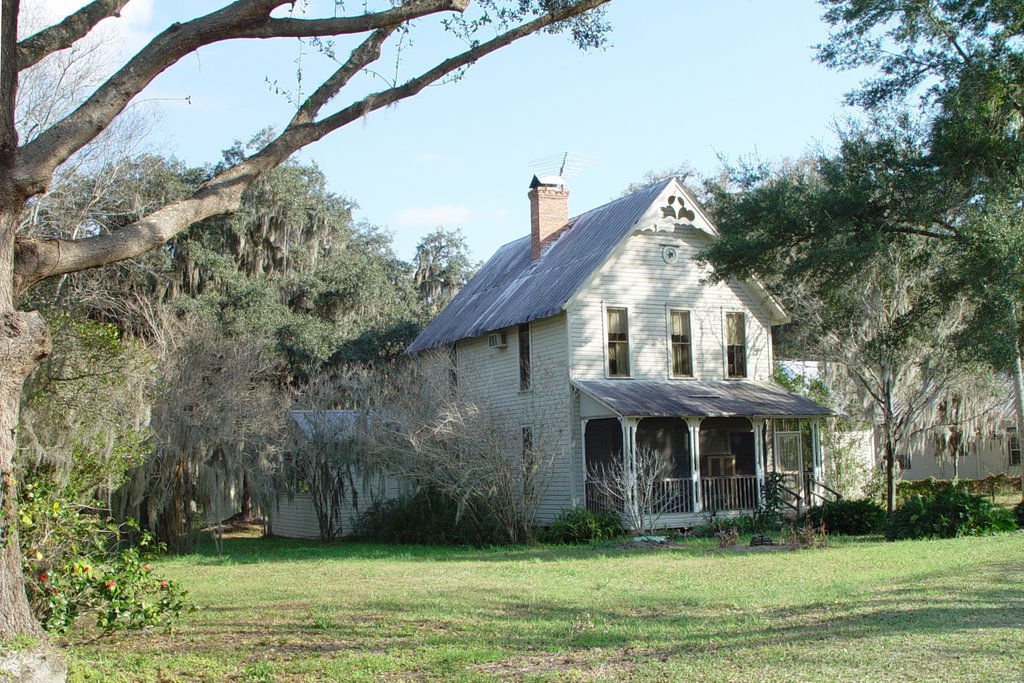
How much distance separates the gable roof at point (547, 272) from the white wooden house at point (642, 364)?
0.21 ft

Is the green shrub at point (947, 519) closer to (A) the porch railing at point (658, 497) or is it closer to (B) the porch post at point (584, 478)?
(A) the porch railing at point (658, 497)

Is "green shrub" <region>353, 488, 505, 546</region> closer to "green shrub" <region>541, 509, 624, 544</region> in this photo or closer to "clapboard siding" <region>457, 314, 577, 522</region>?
"green shrub" <region>541, 509, 624, 544</region>

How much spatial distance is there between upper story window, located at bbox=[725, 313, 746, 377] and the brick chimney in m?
5.29

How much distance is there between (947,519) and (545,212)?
13.5m

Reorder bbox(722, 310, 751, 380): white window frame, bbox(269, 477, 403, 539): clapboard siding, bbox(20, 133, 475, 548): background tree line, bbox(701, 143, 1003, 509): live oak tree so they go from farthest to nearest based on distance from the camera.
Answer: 1. bbox(722, 310, 751, 380): white window frame
2. bbox(269, 477, 403, 539): clapboard siding
3. bbox(701, 143, 1003, 509): live oak tree
4. bbox(20, 133, 475, 548): background tree line

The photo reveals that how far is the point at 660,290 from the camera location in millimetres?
23969

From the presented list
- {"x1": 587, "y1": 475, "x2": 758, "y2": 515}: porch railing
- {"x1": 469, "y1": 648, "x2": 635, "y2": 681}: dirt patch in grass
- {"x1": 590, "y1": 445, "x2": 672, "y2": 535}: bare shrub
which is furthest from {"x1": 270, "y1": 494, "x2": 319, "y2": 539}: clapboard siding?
{"x1": 469, "y1": 648, "x2": 635, "y2": 681}: dirt patch in grass

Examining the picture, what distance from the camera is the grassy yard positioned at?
755cm

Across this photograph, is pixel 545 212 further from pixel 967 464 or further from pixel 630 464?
pixel 967 464

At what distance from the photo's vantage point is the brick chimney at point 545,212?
26625 mm

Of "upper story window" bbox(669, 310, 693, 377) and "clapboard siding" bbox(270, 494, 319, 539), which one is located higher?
"upper story window" bbox(669, 310, 693, 377)

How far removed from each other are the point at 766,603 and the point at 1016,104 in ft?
36.8

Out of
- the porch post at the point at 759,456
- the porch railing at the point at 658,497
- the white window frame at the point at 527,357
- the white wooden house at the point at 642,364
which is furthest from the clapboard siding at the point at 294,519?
the porch post at the point at 759,456

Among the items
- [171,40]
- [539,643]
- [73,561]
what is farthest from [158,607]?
[171,40]
